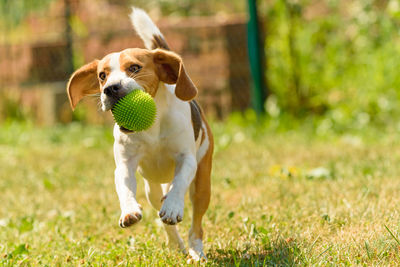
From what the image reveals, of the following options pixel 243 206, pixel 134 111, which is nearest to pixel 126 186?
pixel 134 111

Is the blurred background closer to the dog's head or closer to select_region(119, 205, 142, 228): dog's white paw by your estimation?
the dog's head

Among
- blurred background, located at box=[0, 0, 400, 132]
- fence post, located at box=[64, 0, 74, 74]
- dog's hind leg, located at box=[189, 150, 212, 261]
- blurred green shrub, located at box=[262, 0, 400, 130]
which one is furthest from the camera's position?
fence post, located at box=[64, 0, 74, 74]

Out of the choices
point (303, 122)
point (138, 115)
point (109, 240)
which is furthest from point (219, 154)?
point (138, 115)

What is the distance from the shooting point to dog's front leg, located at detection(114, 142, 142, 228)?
263cm

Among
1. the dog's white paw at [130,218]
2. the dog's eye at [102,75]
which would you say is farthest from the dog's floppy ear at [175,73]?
the dog's white paw at [130,218]

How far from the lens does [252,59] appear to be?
25.5 ft

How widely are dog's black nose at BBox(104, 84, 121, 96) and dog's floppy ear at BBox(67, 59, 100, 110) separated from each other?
48 centimetres

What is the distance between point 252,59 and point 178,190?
16.9 feet

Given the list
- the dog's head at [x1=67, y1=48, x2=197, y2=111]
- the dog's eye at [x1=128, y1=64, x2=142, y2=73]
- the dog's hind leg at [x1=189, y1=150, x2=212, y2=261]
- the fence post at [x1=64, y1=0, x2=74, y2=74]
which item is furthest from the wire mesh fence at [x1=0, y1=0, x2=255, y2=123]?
the dog's eye at [x1=128, y1=64, x2=142, y2=73]

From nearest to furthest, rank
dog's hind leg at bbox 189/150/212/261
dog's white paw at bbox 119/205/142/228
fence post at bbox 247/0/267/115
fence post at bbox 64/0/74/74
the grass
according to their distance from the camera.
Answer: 1. dog's white paw at bbox 119/205/142/228
2. the grass
3. dog's hind leg at bbox 189/150/212/261
4. fence post at bbox 247/0/267/115
5. fence post at bbox 64/0/74/74

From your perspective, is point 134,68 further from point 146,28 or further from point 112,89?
point 146,28

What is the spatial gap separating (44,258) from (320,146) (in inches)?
145

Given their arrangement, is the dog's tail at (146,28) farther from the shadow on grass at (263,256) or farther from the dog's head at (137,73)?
the shadow on grass at (263,256)

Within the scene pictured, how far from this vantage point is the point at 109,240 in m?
3.60
